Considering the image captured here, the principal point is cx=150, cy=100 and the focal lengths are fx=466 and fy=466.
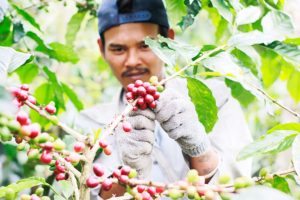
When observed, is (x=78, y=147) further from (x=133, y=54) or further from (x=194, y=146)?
(x=133, y=54)

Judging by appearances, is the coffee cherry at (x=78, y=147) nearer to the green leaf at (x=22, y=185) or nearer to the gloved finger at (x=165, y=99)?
the green leaf at (x=22, y=185)

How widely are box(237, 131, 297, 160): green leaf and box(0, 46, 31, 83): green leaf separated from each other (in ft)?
1.64

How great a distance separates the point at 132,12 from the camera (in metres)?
1.99

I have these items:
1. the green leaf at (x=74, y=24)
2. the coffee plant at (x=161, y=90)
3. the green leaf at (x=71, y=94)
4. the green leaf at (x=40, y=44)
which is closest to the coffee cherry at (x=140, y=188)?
the coffee plant at (x=161, y=90)

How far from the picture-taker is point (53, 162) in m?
0.95

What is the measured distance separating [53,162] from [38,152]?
8 cm

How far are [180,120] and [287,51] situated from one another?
0.35 m

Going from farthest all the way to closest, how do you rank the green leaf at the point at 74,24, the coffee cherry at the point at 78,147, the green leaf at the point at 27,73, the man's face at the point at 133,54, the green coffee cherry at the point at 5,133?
the green leaf at the point at 74,24 < the man's face at the point at 133,54 < the green leaf at the point at 27,73 < the coffee cherry at the point at 78,147 < the green coffee cherry at the point at 5,133

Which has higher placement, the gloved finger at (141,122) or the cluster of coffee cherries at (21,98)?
the cluster of coffee cherries at (21,98)

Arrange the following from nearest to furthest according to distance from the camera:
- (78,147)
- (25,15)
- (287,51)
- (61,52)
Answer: (78,147), (287,51), (25,15), (61,52)

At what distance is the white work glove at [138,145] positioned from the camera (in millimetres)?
1279

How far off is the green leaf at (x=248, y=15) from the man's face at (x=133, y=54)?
0.70 m

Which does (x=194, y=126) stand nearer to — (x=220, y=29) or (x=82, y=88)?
(x=220, y=29)

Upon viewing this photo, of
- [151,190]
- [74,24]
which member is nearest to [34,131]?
[151,190]
